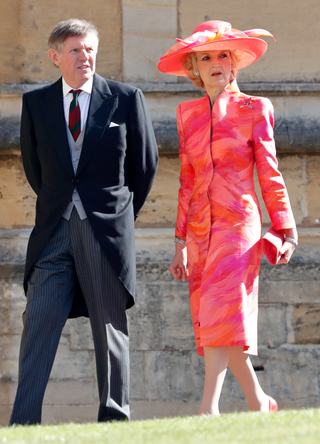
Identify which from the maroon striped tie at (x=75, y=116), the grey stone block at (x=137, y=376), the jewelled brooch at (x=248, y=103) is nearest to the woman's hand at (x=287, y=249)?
the jewelled brooch at (x=248, y=103)

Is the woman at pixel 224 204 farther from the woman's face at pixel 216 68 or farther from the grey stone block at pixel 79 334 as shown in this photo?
the grey stone block at pixel 79 334

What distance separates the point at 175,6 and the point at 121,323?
2601 millimetres

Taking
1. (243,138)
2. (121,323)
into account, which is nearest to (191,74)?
(243,138)

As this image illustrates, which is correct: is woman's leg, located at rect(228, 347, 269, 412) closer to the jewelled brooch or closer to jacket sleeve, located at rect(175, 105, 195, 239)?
jacket sleeve, located at rect(175, 105, 195, 239)

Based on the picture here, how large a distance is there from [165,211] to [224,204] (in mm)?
1606

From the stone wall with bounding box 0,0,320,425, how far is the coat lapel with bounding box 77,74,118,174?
1.40m

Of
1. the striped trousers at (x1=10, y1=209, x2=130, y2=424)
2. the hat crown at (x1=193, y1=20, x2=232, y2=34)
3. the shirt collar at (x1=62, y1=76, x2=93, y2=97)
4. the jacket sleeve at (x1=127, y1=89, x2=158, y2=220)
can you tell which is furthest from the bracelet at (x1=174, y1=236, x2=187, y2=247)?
the hat crown at (x1=193, y1=20, x2=232, y2=34)

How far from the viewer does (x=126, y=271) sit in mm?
3287

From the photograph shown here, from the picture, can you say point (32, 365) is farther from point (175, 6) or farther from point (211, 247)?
point (175, 6)

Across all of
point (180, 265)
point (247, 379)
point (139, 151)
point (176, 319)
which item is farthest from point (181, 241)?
point (176, 319)

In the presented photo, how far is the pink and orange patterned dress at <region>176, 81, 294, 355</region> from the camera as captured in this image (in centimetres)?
321

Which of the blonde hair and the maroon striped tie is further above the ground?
the blonde hair

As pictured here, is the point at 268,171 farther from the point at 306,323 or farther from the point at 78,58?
the point at 306,323

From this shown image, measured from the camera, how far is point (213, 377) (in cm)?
315
